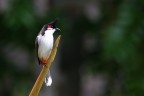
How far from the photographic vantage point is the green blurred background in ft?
10.3

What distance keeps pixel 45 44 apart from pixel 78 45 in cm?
367

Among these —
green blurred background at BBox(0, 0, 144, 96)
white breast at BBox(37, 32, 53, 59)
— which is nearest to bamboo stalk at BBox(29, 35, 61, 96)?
white breast at BBox(37, 32, 53, 59)

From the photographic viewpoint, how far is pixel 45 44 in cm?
92

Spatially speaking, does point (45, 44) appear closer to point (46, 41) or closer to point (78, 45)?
point (46, 41)

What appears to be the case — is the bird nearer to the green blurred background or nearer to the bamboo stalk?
the bamboo stalk

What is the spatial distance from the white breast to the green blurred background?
2062mm

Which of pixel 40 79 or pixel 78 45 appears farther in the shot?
pixel 78 45

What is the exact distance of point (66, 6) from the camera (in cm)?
462

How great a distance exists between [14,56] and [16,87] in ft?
3.09

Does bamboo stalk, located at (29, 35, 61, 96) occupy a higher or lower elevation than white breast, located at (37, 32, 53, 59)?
lower

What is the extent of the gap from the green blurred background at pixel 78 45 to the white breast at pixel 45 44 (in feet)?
6.77

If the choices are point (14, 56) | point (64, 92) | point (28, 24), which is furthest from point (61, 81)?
point (28, 24)

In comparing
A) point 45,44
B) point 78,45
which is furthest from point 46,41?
point 78,45

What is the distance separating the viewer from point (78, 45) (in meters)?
4.59
